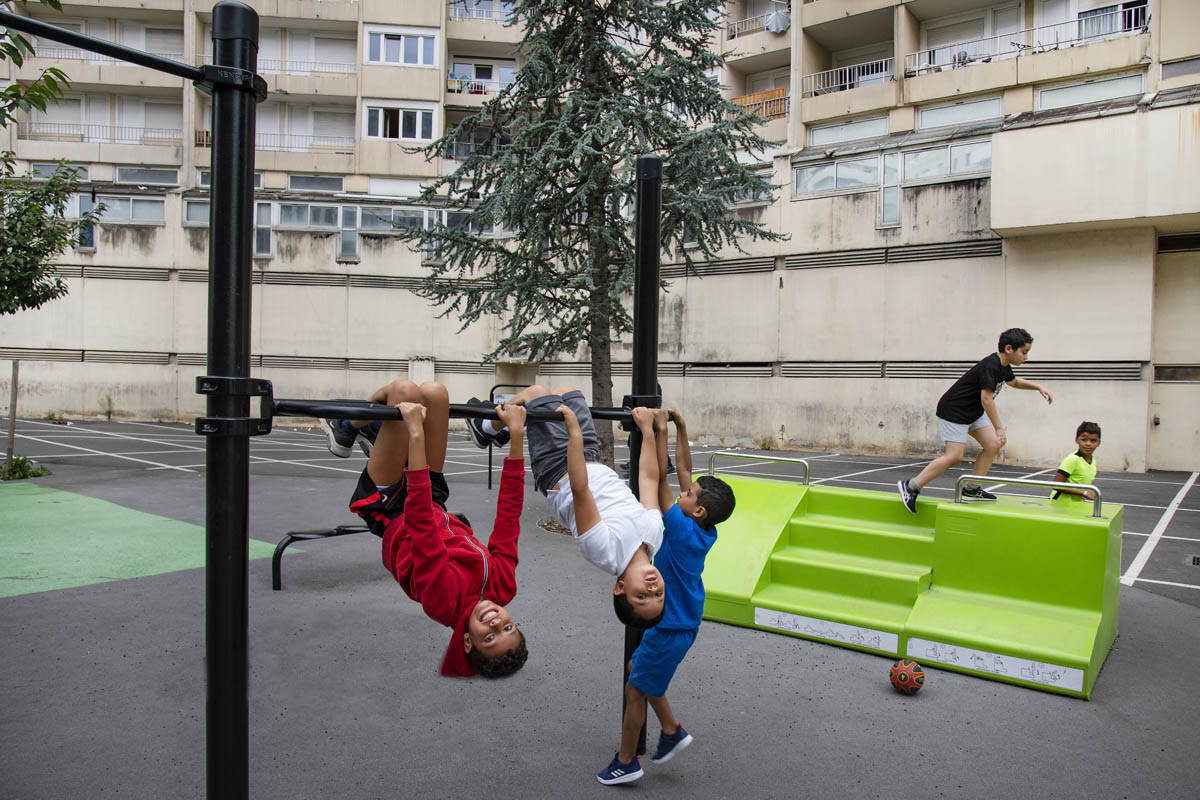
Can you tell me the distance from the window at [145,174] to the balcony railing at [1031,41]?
84.3 feet

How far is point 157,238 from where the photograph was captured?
25.6 metres

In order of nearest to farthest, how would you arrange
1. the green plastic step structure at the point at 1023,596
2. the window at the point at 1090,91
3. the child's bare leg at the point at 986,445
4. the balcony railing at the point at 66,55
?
1. the green plastic step structure at the point at 1023,596
2. the child's bare leg at the point at 986,445
3. the window at the point at 1090,91
4. the balcony railing at the point at 66,55

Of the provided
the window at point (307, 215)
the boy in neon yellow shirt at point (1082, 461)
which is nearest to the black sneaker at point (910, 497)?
the boy in neon yellow shirt at point (1082, 461)

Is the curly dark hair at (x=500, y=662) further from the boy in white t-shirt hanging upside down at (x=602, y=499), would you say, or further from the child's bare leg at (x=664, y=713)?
the child's bare leg at (x=664, y=713)

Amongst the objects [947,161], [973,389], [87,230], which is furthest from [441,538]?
[87,230]

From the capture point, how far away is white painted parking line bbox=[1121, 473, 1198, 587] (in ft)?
26.9

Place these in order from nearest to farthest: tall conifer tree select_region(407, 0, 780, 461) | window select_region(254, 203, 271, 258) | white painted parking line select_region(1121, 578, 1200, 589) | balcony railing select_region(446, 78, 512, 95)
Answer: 1. white painted parking line select_region(1121, 578, 1200, 589)
2. tall conifer tree select_region(407, 0, 780, 461)
3. window select_region(254, 203, 271, 258)
4. balcony railing select_region(446, 78, 512, 95)

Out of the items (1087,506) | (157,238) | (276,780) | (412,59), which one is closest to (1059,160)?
(1087,506)

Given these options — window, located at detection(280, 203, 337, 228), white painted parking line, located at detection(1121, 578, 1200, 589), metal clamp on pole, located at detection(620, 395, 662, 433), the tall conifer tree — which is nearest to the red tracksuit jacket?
metal clamp on pole, located at detection(620, 395, 662, 433)

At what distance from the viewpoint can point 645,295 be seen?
3738 mm

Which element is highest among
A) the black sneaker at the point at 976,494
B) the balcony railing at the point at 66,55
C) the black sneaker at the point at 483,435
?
the balcony railing at the point at 66,55

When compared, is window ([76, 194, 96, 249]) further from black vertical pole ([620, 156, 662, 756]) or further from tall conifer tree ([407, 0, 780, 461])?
black vertical pole ([620, 156, 662, 756])

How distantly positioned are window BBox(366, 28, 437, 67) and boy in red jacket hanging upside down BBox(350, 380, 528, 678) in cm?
2856

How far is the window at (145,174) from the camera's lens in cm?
2852
